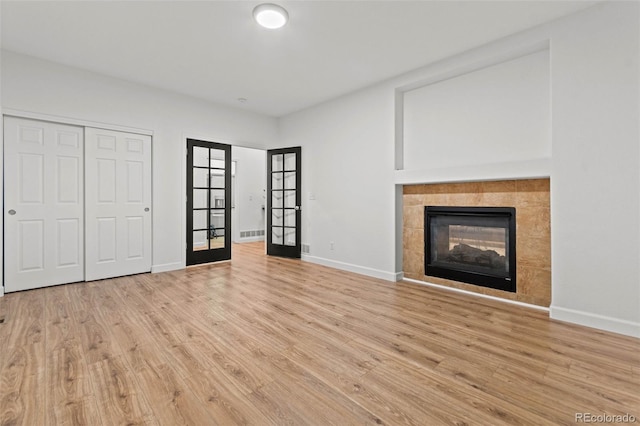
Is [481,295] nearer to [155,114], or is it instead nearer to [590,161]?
[590,161]

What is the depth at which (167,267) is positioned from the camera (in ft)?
15.6

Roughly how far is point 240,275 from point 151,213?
1679 millimetres

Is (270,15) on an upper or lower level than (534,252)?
upper

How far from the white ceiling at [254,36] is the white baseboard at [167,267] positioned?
2748 millimetres

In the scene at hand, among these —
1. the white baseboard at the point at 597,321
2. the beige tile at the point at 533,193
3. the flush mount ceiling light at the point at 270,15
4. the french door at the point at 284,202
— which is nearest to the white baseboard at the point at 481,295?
the white baseboard at the point at 597,321

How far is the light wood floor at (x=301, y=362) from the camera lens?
1567mm

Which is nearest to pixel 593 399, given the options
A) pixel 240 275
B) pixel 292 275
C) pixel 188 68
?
pixel 292 275

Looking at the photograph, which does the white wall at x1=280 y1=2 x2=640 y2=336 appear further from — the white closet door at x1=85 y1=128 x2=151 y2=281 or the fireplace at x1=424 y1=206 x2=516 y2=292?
the white closet door at x1=85 y1=128 x2=151 y2=281

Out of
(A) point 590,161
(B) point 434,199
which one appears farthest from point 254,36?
(A) point 590,161

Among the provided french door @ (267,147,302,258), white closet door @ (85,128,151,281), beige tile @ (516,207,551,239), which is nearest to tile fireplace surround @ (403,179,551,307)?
beige tile @ (516,207,551,239)

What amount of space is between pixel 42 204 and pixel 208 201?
2138mm

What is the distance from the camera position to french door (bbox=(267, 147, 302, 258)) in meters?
5.77

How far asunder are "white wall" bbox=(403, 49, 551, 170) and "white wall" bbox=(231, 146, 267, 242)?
5.07 meters

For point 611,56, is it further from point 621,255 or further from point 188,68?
point 188,68
